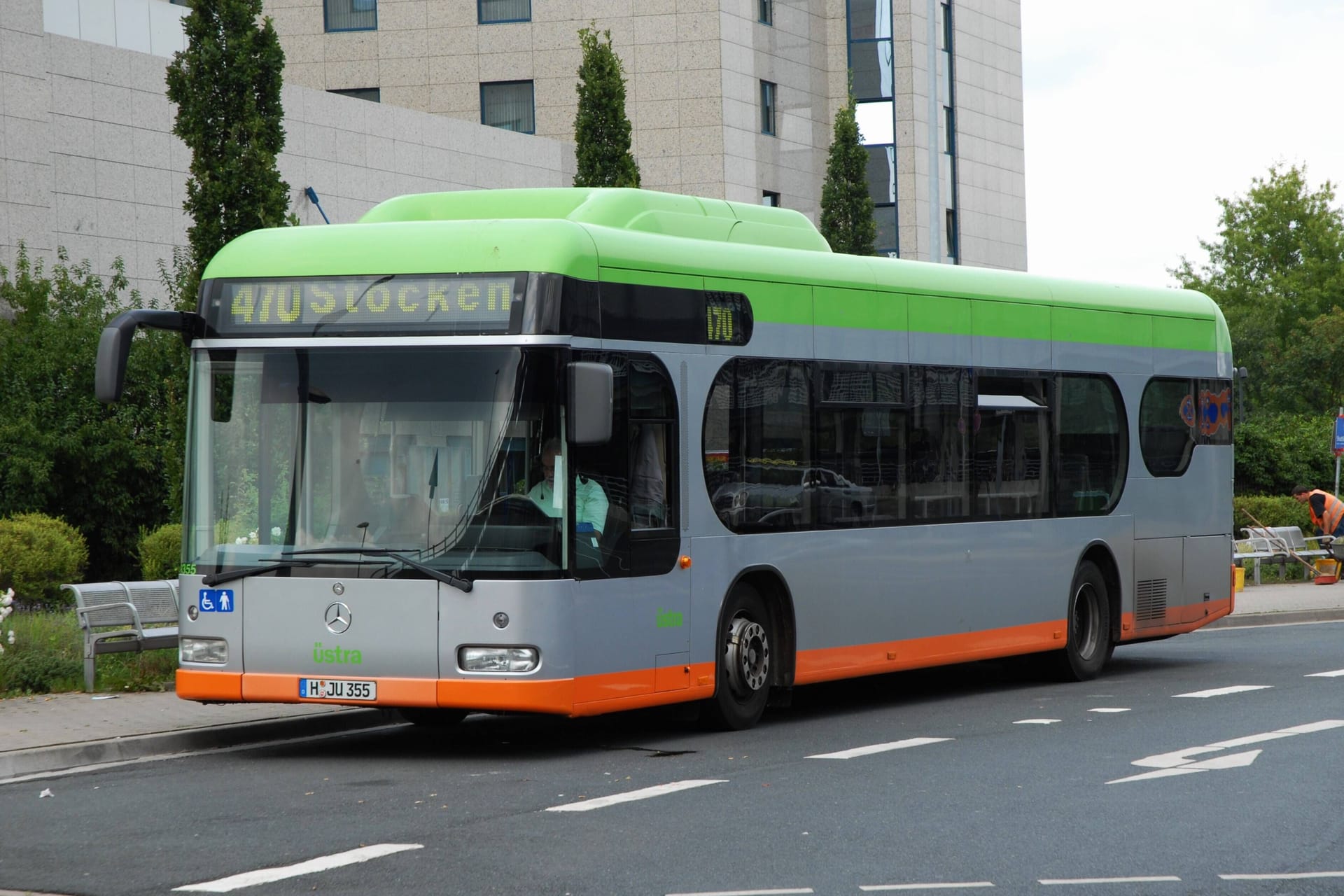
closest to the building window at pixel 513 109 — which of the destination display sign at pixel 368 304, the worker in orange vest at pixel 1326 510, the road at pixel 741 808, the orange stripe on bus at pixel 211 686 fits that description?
the worker in orange vest at pixel 1326 510

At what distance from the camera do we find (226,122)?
63.4 feet

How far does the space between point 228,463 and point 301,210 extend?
751 inches

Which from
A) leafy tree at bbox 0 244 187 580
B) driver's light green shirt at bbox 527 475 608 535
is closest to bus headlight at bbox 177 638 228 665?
driver's light green shirt at bbox 527 475 608 535

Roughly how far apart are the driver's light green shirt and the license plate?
4.73 ft

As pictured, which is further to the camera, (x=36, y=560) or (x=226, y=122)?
(x=36, y=560)

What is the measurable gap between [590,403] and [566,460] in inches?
14.2

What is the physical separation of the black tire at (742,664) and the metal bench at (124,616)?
15.5 feet

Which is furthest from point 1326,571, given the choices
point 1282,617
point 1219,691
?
point 1219,691

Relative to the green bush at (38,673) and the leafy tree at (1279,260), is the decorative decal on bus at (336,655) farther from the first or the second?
the leafy tree at (1279,260)

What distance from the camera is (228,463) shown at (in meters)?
10.9

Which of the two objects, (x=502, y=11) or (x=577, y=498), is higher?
(x=502, y=11)

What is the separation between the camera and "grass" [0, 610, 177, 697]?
45.5 ft

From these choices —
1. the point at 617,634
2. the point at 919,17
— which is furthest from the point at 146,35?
the point at 919,17

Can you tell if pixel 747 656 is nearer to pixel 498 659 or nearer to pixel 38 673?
pixel 498 659
